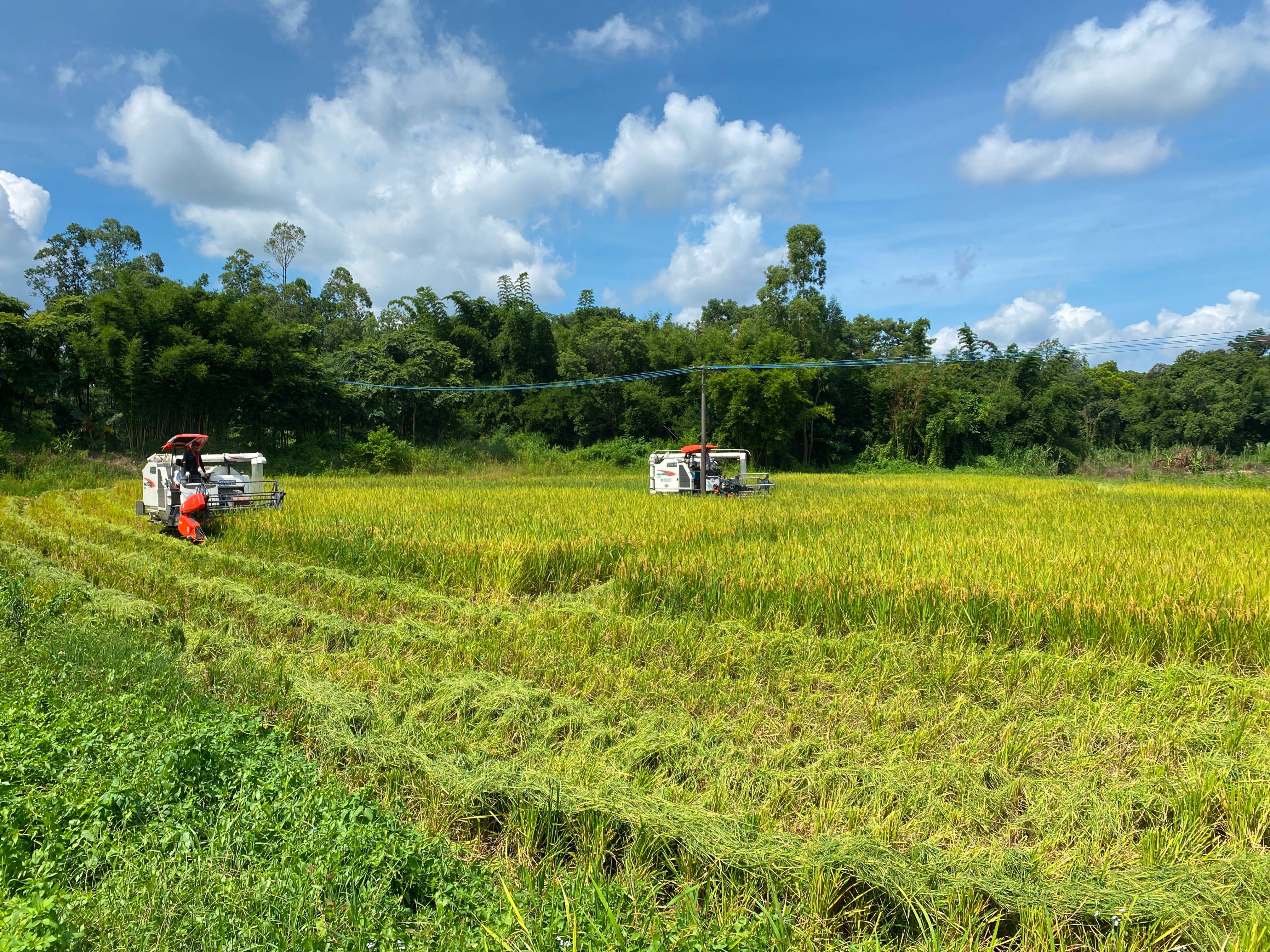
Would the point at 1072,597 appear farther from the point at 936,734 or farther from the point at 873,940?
the point at 873,940

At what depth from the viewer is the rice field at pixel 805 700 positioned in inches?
109

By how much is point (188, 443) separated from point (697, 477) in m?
11.4

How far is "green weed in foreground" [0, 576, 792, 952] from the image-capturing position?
2.31 meters

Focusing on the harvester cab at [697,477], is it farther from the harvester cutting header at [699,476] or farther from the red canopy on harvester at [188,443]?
the red canopy on harvester at [188,443]

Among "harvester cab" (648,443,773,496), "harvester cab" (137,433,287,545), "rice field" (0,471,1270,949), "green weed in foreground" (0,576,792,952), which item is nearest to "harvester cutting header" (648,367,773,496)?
"harvester cab" (648,443,773,496)

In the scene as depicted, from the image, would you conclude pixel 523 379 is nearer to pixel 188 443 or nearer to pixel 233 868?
pixel 188 443

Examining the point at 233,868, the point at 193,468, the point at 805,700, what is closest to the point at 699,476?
the point at 193,468

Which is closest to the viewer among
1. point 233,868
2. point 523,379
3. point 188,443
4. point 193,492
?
point 233,868

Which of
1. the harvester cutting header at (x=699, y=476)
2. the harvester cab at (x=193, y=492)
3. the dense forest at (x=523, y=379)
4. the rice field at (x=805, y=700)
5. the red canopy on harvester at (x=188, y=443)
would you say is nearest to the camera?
the rice field at (x=805, y=700)

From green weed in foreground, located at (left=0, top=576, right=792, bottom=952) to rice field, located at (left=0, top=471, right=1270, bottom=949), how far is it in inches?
13.8

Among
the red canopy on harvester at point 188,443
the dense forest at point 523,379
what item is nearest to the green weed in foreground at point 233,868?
the red canopy on harvester at point 188,443

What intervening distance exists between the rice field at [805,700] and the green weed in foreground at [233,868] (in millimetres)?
350

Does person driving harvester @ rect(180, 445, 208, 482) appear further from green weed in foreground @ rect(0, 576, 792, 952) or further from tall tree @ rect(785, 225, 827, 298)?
tall tree @ rect(785, 225, 827, 298)

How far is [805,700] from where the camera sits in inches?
180
